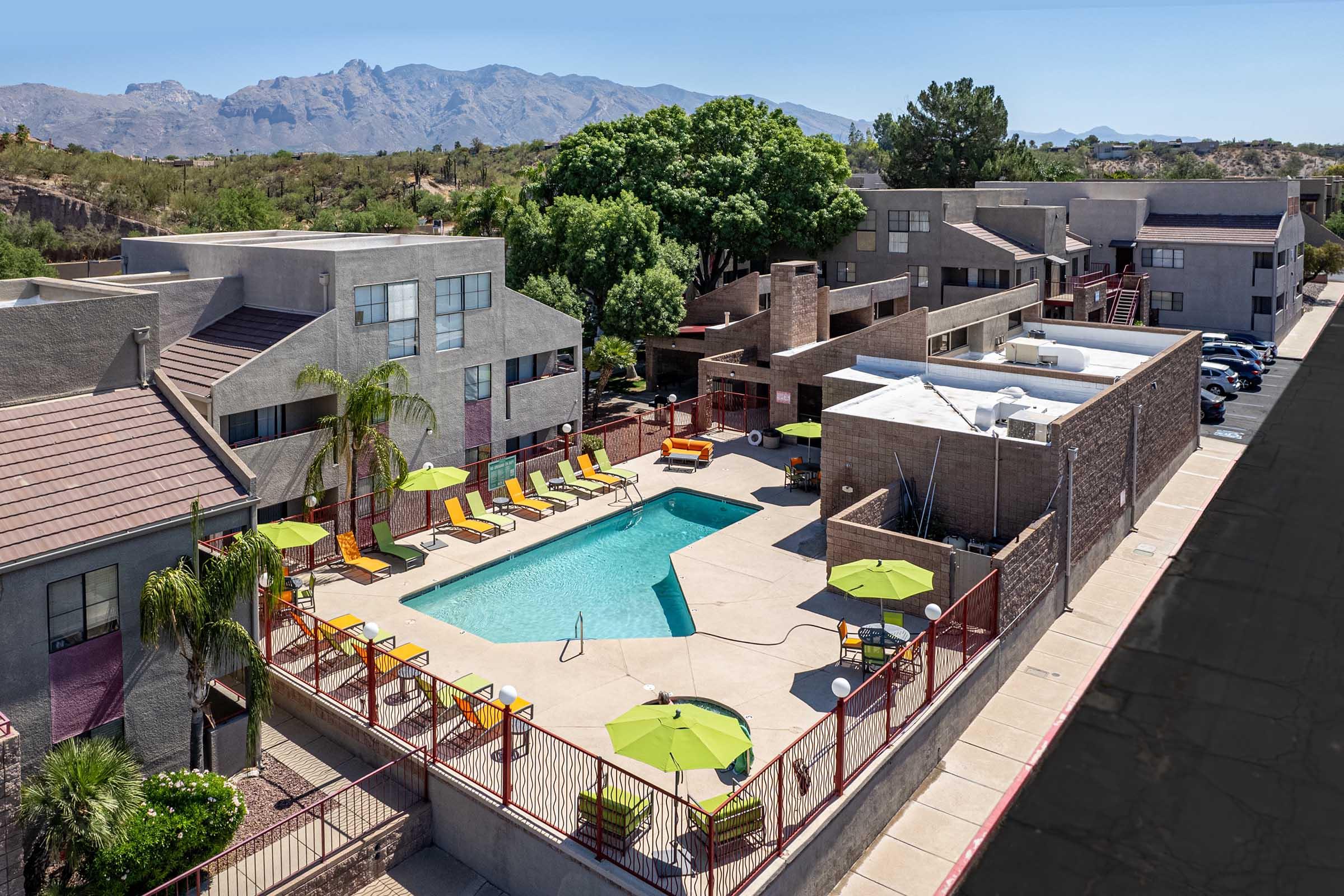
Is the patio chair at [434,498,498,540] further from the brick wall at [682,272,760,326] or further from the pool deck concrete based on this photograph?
the brick wall at [682,272,760,326]

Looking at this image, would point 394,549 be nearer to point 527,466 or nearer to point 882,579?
point 527,466

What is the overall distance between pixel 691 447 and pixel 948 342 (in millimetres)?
9442

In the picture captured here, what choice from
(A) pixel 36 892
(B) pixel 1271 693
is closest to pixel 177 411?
(A) pixel 36 892

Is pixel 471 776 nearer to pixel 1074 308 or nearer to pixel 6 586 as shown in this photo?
pixel 6 586

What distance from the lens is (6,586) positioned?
48.9 feet

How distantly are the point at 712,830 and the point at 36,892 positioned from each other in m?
Result: 8.85

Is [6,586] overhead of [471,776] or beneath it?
overhead

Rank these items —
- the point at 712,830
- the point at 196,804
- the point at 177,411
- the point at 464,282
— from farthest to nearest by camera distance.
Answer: the point at 464,282 < the point at 177,411 < the point at 196,804 < the point at 712,830

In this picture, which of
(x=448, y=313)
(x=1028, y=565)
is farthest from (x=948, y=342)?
(x=448, y=313)

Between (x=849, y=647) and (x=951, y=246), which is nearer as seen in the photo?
(x=849, y=647)

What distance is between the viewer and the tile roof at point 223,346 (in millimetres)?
24891

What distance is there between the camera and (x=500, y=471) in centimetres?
3103

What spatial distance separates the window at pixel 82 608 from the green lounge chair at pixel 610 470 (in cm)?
1803

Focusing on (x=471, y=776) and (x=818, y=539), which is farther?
(x=818, y=539)
